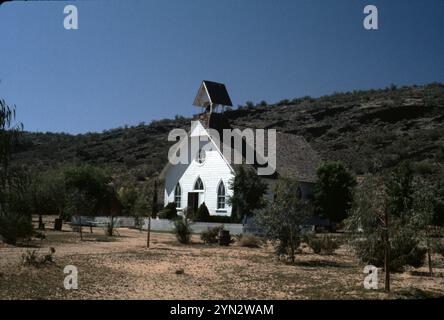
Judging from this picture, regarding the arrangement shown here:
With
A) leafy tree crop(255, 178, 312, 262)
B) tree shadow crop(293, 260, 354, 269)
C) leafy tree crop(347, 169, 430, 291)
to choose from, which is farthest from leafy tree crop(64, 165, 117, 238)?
leafy tree crop(347, 169, 430, 291)

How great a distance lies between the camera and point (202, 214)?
40.5 meters

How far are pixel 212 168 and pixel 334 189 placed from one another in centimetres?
1017

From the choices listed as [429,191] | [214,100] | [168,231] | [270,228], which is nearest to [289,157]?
[214,100]

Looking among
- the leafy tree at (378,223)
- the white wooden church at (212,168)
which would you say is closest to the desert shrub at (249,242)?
the white wooden church at (212,168)

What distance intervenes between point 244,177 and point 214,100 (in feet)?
37.2

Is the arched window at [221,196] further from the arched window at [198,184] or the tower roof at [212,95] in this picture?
the tower roof at [212,95]

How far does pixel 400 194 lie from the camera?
32.8 metres

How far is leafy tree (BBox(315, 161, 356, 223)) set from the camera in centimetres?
4109

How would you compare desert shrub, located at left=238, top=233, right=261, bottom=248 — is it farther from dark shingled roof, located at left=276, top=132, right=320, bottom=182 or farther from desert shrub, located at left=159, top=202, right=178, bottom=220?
desert shrub, located at left=159, top=202, right=178, bottom=220

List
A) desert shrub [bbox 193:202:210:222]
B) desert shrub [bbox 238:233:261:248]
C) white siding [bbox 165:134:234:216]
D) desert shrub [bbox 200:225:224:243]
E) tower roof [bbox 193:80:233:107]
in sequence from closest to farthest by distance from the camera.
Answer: desert shrub [bbox 238:233:261:248] < desert shrub [bbox 200:225:224:243] < desert shrub [bbox 193:202:210:222] < white siding [bbox 165:134:234:216] < tower roof [bbox 193:80:233:107]

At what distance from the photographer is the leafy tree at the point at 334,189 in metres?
41.1

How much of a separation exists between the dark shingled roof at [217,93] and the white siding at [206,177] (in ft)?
15.2

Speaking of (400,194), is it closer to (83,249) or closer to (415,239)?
(415,239)

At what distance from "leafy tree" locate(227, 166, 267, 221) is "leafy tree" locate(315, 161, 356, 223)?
691 centimetres
